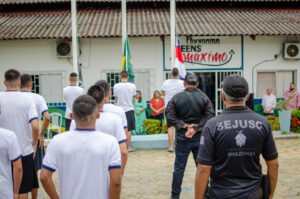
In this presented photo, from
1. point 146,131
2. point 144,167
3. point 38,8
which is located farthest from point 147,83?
point 144,167

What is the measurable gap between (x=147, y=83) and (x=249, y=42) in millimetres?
3991

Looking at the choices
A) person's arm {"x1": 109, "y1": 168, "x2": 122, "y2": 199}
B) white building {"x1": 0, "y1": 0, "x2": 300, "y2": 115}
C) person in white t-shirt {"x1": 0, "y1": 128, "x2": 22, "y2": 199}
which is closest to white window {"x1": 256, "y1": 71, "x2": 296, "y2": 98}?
white building {"x1": 0, "y1": 0, "x2": 300, "y2": 115}

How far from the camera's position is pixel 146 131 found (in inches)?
466

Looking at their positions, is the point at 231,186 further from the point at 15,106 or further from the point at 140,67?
the point at 140,67

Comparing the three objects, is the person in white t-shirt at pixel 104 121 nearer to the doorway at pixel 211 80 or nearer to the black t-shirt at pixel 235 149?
the black t-shirt at pixel 235 149

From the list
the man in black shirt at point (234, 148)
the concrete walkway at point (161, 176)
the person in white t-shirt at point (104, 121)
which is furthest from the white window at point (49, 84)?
the man in black shirt at point (234, 148)

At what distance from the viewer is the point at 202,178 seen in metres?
3.34

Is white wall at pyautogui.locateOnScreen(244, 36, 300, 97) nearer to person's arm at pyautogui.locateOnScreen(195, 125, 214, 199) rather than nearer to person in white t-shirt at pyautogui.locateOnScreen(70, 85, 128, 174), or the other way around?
person in white t-shirt at pyautogui.locateOnScreen(70, 85, 128, 174)

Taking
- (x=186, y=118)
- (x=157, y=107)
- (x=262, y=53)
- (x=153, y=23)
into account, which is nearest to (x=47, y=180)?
(x=186, y=118)

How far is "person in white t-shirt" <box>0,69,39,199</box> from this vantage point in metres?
4.77

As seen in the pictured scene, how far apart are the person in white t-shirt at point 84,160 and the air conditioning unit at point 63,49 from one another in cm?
1182

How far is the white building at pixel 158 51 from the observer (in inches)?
576

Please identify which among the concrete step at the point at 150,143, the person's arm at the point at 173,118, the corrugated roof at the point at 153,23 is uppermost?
the corrugated roof at the point at 153,23

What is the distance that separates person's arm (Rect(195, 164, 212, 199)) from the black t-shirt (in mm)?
43
